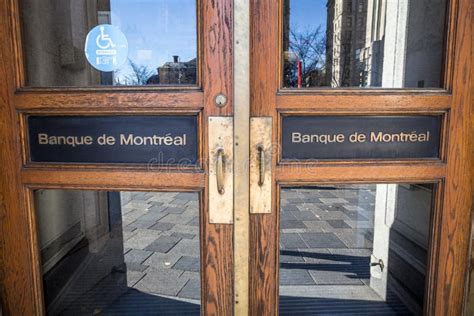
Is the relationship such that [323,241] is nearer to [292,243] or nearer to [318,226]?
[318,226]

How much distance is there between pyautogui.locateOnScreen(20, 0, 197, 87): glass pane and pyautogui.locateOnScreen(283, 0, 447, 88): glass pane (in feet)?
1.70

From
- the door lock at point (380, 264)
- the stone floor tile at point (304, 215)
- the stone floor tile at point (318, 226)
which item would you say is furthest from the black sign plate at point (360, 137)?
the door lock at point (380, 264)

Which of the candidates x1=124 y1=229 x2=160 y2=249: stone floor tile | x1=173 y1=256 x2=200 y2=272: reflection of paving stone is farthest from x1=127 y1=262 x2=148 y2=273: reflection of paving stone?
x1=173 y1=256 x2=200 y2=272: reflection of paving stone

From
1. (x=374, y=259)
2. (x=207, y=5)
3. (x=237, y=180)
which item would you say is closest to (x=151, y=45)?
(x=207, y=5)

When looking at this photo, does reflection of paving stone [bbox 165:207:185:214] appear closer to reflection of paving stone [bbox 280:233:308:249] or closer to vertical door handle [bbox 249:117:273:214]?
vertical door handle [bbox 249:117:273:214]

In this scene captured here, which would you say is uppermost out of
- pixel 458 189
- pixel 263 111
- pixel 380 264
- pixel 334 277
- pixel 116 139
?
pixel 263 111

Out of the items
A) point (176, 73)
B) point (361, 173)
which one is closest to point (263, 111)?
point (176, 73)

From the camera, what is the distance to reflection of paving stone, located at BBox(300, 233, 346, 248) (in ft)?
7.18

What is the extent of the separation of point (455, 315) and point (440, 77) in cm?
123

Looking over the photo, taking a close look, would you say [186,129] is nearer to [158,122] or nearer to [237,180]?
[158,122]

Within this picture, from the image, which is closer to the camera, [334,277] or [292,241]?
[292,241]

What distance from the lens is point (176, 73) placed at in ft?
5.33

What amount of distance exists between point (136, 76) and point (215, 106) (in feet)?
1.47

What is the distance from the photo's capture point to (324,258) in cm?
221
